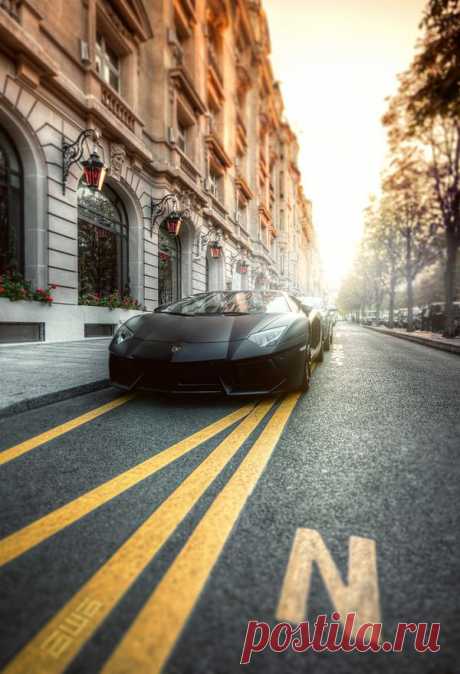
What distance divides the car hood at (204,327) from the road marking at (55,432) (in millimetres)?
743

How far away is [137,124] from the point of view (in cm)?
1252

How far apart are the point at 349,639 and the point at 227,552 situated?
0.51 meters

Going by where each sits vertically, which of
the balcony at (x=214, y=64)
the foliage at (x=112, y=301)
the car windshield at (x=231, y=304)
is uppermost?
the balcony at (x=214, y=64)

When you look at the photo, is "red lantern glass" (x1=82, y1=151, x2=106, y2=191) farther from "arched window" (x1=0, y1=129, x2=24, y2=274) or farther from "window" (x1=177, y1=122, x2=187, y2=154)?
"window" (x1=177, y1=122, x2=187, y2=154)

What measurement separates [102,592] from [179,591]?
0.25 m

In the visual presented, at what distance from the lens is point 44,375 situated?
15.5ft

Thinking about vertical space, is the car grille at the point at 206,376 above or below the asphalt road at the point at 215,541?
above

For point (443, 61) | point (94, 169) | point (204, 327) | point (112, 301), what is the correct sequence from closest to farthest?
point (204, 327) → point (443, 61) → point (94, 169) → point (112, 301)

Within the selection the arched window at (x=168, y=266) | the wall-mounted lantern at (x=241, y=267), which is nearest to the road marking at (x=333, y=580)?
the arched window at (x=168, y=266)

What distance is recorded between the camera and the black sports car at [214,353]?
356cm

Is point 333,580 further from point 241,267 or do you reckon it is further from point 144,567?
point 241,267

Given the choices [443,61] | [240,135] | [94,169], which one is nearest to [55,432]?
[94,169]

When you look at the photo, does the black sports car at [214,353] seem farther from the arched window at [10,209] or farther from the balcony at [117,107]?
the balcony at [117,107]

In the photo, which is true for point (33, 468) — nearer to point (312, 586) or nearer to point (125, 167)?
point (312, 586)
